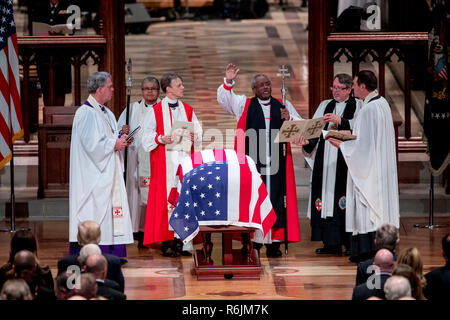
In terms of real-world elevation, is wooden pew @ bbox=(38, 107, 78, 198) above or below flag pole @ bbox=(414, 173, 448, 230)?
above

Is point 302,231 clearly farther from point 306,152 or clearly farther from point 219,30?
point 219,30

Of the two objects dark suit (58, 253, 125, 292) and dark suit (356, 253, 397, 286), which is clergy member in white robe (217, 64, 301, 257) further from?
dark suit (58, 253, 125, 292)

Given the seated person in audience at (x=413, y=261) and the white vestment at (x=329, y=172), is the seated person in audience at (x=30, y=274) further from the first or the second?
the white vestment at (x=329, y=172)

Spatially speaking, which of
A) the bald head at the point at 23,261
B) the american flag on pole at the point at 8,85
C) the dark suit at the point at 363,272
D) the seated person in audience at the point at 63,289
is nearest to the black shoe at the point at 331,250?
the dark suit at the point at 363,272

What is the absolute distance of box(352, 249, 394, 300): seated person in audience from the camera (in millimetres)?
8242

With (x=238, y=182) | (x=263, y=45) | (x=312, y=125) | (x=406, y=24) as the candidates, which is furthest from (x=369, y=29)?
(x=263, y=45)

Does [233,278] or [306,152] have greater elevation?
[306,152]

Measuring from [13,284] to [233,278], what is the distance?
3534mm

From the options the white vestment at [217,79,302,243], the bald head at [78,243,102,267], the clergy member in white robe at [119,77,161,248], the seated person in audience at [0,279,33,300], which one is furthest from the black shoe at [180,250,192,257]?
the seated person in audience at [0,279,33,300]

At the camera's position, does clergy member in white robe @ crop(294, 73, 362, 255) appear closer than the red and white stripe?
Yes

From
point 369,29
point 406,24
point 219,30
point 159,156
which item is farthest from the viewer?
point 219,30

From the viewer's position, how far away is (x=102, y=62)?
13320 mm

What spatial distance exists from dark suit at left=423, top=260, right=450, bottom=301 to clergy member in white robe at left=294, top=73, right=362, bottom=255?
2880 millimetres

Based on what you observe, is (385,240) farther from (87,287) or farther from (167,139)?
(167,139)
